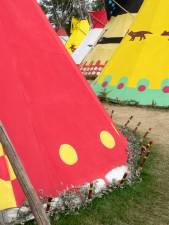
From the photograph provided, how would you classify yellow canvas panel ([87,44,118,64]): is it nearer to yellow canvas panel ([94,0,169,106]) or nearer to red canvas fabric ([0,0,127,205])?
yellow canvas panel ([94,0,169,106])

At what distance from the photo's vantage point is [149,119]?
984cm

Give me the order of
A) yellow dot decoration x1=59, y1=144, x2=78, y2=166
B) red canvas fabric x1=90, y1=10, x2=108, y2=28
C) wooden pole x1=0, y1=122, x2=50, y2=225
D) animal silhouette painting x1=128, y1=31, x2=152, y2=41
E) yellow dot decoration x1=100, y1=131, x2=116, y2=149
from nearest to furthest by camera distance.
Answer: wooden pole x1=0, y1=122, x2=50, y2=225 → yellow dot decoration x1=59, y1=144, x2=78, y2=166 → yellow dot decoration x1=100, y1=131, x2=116, y2=149 → animal silhouette painting x1=128, y1=31, x2=152, y2=41 → red canvas fabric x1=90, y1=10, x2=108, y2=28

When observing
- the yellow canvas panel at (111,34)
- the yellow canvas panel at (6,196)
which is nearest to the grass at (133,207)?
the yellow canvas panel at (6,196)

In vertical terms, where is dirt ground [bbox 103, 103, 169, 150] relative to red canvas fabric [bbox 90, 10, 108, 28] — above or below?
below

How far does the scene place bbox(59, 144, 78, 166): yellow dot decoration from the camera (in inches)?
206

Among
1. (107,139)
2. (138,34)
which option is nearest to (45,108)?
(107,139)

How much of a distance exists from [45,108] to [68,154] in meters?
0.57

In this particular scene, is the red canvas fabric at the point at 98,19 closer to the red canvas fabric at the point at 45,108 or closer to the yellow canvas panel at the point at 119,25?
the yellow canvas panel at the point at 119,25

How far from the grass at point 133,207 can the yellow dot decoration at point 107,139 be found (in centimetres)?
54

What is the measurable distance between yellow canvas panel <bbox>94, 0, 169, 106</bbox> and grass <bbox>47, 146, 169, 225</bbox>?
5317 mm

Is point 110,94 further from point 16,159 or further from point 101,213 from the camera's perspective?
point 16,159

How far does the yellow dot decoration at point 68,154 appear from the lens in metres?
5.24

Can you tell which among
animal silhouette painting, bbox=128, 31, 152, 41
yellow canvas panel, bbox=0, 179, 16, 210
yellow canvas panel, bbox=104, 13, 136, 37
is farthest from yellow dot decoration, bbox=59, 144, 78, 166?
yellow canvas panel, bbox=104, 13, 136, 37

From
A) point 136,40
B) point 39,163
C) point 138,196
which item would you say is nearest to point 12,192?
point 39,163
